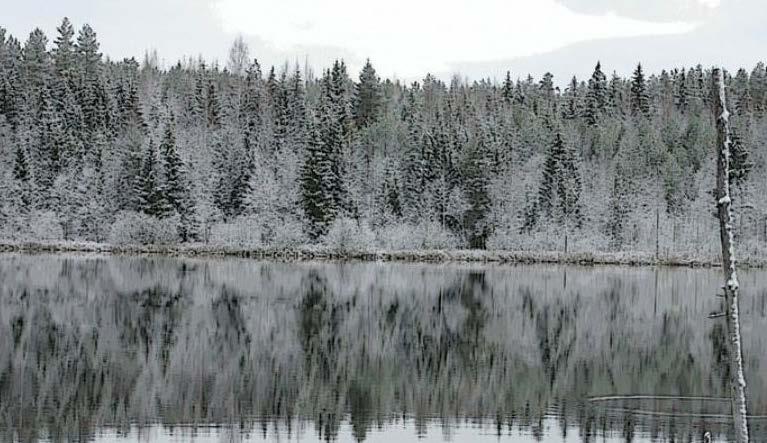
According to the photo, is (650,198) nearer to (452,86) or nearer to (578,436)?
(452,86)

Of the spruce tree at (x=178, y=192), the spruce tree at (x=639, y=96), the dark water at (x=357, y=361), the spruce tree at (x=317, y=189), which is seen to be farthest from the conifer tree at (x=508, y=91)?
the dark water at (x=357, y=361)

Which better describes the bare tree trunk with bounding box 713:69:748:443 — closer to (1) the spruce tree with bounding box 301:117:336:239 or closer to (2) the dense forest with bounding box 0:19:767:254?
(2) the dense forest with bounding box 0:19:767:254

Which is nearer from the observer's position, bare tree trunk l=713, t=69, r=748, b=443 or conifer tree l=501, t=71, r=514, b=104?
bare tree trunk l=713, t=69, r=748, b=443

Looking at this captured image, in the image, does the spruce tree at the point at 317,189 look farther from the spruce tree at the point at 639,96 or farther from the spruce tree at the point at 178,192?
the spruce tree at the point at 639,96

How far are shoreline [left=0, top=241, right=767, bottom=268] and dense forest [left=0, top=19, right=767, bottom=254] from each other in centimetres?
200

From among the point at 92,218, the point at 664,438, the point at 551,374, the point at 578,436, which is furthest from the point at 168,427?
the point at 92,218

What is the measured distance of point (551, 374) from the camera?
27.2m

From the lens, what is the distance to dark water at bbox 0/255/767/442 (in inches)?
781

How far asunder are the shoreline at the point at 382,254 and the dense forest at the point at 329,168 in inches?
78.6

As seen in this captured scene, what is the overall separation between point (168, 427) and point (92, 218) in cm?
7098

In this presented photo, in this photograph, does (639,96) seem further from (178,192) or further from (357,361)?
(357,361)

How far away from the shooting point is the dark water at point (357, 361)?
19844 millimetres

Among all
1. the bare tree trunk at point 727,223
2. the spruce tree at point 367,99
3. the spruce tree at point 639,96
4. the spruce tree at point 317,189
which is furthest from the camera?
the spruce tree at point 639,96

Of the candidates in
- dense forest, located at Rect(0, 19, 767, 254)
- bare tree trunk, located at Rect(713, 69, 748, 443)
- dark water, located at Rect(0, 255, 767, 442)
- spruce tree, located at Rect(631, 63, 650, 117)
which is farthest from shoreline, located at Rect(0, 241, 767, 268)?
bare tree trunk, located at Rect(713, 69, 748, 443)
